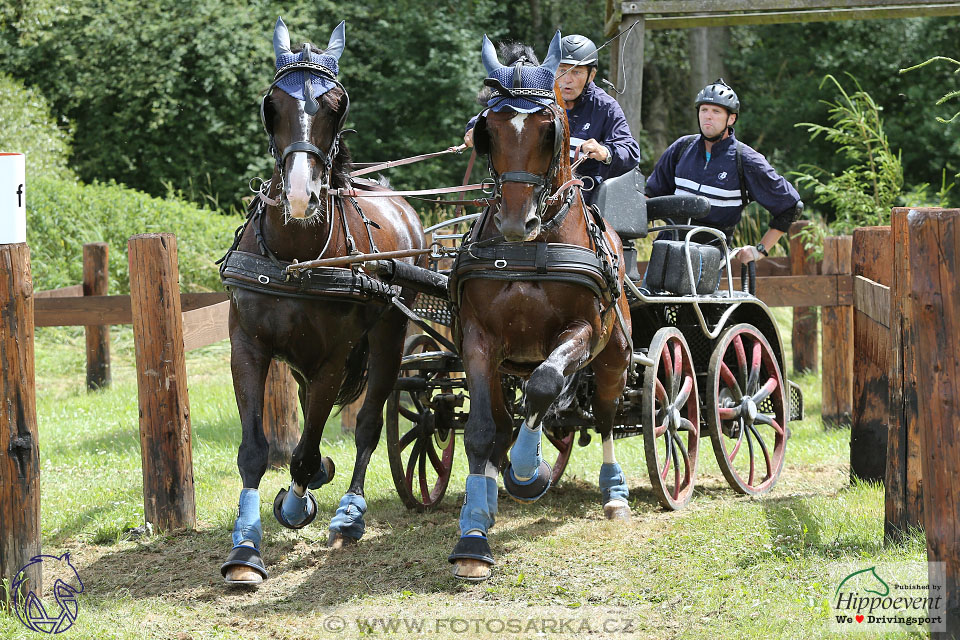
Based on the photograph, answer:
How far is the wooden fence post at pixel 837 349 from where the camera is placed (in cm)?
836

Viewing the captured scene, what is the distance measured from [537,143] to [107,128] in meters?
15.3

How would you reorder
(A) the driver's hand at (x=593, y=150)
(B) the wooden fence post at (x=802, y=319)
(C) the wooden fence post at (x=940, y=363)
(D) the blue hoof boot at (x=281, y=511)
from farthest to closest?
(B) the wooden fence post at (x=802, y=319)
(D) the blue hoof boot at (x=281, y=511)
(A) the driver's hand at (x=593, y=150)
(C) the wooden fence post at (x=940, y=363)

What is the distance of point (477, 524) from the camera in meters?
4.56

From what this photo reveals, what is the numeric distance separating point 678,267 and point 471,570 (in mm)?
2257

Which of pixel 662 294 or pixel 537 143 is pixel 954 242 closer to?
pixel 537 143

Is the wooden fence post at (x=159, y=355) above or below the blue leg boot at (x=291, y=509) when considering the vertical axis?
above

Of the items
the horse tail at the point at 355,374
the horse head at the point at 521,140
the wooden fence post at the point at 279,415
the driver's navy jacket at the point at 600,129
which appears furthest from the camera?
the wooden fence post at the point at 279,415

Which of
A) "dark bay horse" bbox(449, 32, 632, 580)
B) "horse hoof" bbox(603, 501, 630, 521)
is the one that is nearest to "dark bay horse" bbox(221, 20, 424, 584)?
"dark bay horse" bbox(449, 32, 632, 580)

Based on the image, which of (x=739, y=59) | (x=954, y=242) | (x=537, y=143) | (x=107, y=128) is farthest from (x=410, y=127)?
(x=954, y=242)

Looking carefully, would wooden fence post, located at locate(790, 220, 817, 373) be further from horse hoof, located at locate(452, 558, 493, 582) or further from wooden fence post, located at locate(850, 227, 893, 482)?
horse hoof, located at locate(452, 558, 493, 582)

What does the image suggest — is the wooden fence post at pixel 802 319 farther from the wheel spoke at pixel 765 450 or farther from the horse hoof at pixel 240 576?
the horse hoof at pixel 240 576

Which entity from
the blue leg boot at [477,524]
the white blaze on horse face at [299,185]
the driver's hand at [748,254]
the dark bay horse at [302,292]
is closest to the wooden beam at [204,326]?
the dark bay horse at [302,292]

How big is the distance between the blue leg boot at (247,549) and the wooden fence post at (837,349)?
5.28m

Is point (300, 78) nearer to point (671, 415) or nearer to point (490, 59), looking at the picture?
point (490, 59)
